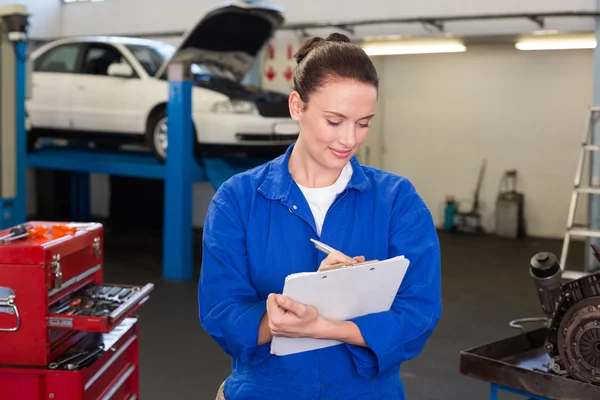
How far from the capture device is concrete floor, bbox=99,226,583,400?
14.1 ft

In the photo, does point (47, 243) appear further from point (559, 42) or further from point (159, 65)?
point (559, 42)

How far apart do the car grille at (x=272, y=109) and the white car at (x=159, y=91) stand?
10 millimetres

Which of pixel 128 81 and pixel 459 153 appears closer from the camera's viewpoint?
pixel 128 81

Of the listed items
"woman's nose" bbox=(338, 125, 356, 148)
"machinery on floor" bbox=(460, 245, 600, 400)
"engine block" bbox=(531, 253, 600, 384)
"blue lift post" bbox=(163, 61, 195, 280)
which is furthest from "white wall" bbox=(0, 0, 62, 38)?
Answer: "woman's nose" bbox=(338, 125, 356, 148)

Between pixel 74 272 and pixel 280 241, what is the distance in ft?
4.94

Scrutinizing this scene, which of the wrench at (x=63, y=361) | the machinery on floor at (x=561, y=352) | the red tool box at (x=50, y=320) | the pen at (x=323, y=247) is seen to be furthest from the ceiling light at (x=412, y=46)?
the pen at (x=323, y=247)

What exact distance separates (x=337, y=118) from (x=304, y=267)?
0.38 meters

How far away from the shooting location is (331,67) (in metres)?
1.69

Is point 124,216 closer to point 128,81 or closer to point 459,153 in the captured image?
point 128,81

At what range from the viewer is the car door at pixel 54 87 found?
7984 mm

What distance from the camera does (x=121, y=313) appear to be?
2750mm

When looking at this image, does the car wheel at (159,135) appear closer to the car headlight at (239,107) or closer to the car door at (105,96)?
the car door at (105,96)

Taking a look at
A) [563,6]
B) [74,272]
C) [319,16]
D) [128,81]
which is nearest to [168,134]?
[128,81]

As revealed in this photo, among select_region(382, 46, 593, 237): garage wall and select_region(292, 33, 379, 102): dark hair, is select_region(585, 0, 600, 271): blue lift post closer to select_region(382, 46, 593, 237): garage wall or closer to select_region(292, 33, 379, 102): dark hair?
select_region(382, 46, 593, 237): garage wall
